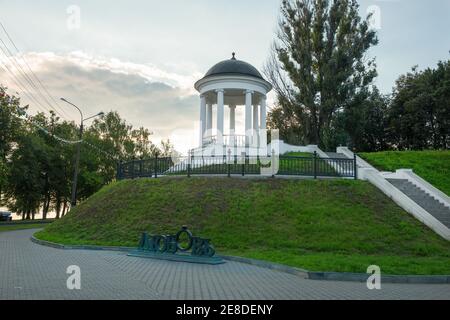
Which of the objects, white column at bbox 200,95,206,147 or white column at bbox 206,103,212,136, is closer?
white column at bbox 200,95,206,147

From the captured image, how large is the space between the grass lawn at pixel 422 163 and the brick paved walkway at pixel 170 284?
14916mm

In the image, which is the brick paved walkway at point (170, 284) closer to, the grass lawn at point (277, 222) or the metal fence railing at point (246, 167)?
the grass lawn at point (277, 222)

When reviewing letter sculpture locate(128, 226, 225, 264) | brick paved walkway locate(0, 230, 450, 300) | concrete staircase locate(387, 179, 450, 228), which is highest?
concrete staircase locate(387, 179, 450, 228)

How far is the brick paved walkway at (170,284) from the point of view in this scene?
7.86 meters

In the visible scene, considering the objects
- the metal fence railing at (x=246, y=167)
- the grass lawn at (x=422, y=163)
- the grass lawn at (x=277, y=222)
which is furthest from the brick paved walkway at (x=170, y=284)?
the grass lawn at (x=422, y=163)

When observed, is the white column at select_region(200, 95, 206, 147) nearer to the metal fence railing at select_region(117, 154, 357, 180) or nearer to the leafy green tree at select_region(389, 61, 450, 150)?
the metal fence railing at select_region(117, 154, 357, 180)

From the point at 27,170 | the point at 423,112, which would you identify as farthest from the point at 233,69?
the point at 423,112

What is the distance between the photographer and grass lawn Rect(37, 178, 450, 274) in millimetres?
12921

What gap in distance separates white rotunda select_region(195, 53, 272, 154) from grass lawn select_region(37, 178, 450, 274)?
7.75 meters

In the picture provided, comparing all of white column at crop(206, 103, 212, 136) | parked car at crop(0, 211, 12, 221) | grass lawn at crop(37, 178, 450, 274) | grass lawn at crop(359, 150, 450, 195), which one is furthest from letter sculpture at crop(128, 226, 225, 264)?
parked car at crop(0, 211, 12, 221)

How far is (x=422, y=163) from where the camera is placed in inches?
1038
